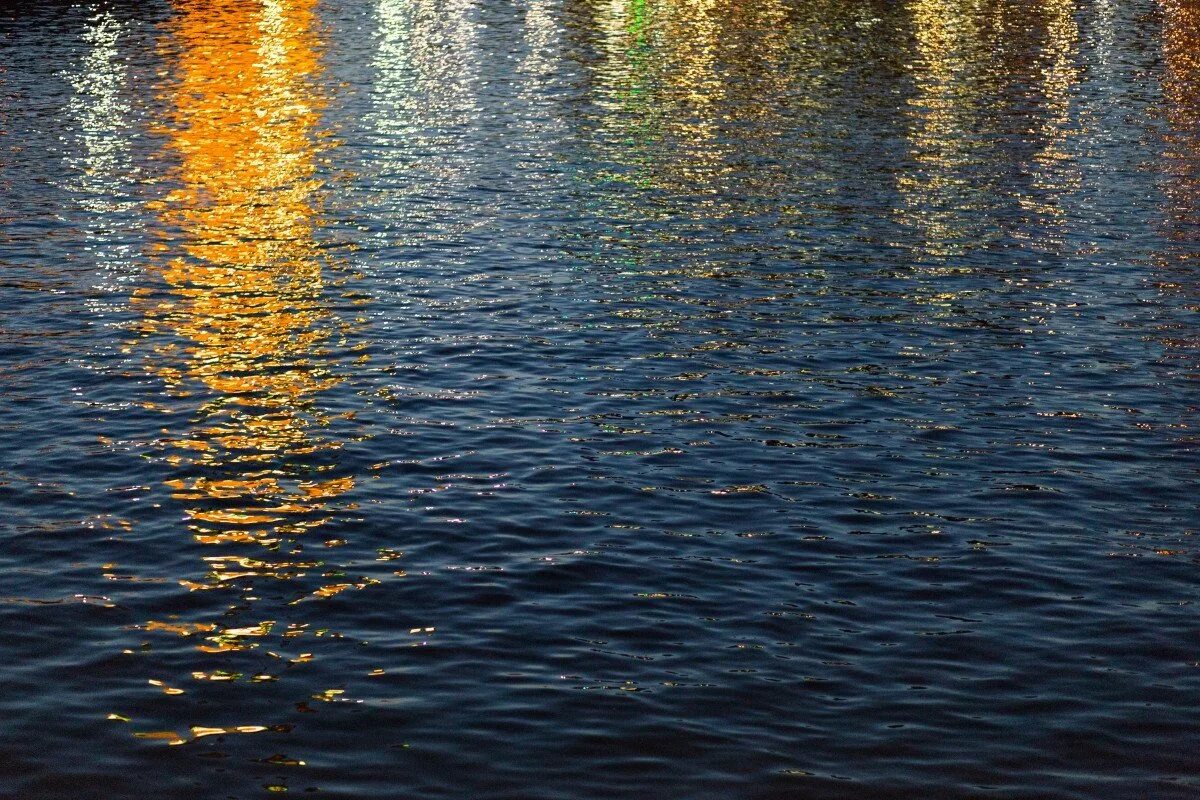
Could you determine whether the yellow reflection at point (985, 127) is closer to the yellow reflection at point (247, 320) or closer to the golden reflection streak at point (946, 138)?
the golden reflection streak at point (946, 138)

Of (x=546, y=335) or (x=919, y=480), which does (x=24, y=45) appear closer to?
(x=546, y=335)

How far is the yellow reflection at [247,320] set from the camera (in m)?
28.9

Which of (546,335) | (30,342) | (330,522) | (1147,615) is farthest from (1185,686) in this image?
(30,342)

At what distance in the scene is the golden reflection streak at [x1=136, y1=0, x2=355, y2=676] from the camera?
28.1 metres

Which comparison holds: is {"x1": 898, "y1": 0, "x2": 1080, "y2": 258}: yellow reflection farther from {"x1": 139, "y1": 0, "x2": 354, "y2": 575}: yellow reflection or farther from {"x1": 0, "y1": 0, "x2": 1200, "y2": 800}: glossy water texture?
{"x1": 139, "y1": 0, "x2": 354, "y2": 575}: yellow reflection

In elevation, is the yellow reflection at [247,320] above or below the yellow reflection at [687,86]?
below

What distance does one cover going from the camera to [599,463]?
30.8 meters

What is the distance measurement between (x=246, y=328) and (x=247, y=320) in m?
0.84

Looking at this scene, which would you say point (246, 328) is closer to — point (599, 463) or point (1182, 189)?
point (599, 463)

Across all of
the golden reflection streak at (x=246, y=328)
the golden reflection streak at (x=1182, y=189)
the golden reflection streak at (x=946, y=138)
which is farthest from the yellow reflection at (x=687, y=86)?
the golden reflection streak at (x=1182, y=189)

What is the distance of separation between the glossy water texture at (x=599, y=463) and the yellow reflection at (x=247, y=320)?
173 mm

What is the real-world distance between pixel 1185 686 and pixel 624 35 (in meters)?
97.2

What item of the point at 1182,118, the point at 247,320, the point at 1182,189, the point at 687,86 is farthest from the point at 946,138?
the point at 247,320

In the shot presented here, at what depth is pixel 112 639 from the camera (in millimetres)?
22938
